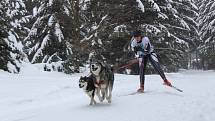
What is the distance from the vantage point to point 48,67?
21250 millimetres

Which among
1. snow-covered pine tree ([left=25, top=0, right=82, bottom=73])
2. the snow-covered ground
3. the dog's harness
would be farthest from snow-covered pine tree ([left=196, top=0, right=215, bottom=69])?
the dog's harness

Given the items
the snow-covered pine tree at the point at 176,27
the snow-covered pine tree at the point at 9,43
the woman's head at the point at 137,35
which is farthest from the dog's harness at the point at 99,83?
the snow-covered pine tree at the point at 176,27

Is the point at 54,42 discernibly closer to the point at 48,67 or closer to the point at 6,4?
the point at 48,67

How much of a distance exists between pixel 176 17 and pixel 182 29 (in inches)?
58.1

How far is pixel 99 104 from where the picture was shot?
10.3 meters

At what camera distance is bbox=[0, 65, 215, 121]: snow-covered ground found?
891 cm

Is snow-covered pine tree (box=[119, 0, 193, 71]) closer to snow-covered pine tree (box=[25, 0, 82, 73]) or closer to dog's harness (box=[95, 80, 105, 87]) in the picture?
snow-covered pine tree (box=[25, 0, 82, 73])

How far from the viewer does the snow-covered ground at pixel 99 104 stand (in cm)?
891

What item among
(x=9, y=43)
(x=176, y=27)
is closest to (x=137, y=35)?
(x=9, y=43)

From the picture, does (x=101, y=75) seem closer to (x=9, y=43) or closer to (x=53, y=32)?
(x=9, y=43)

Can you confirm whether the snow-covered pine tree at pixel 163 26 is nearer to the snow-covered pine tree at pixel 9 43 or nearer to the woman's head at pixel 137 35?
the snow-covered pine tree at pixel 9 43

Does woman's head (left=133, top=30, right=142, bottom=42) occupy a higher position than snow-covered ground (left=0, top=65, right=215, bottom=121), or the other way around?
woman's head (left=133, top=30, right=142, bottom=42)

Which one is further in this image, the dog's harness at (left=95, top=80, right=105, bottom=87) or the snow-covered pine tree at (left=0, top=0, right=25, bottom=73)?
the snow-covered pine tree at (left=0, top=0, right=25, bottom=73)

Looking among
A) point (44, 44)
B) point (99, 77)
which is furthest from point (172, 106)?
point (44, 44)
